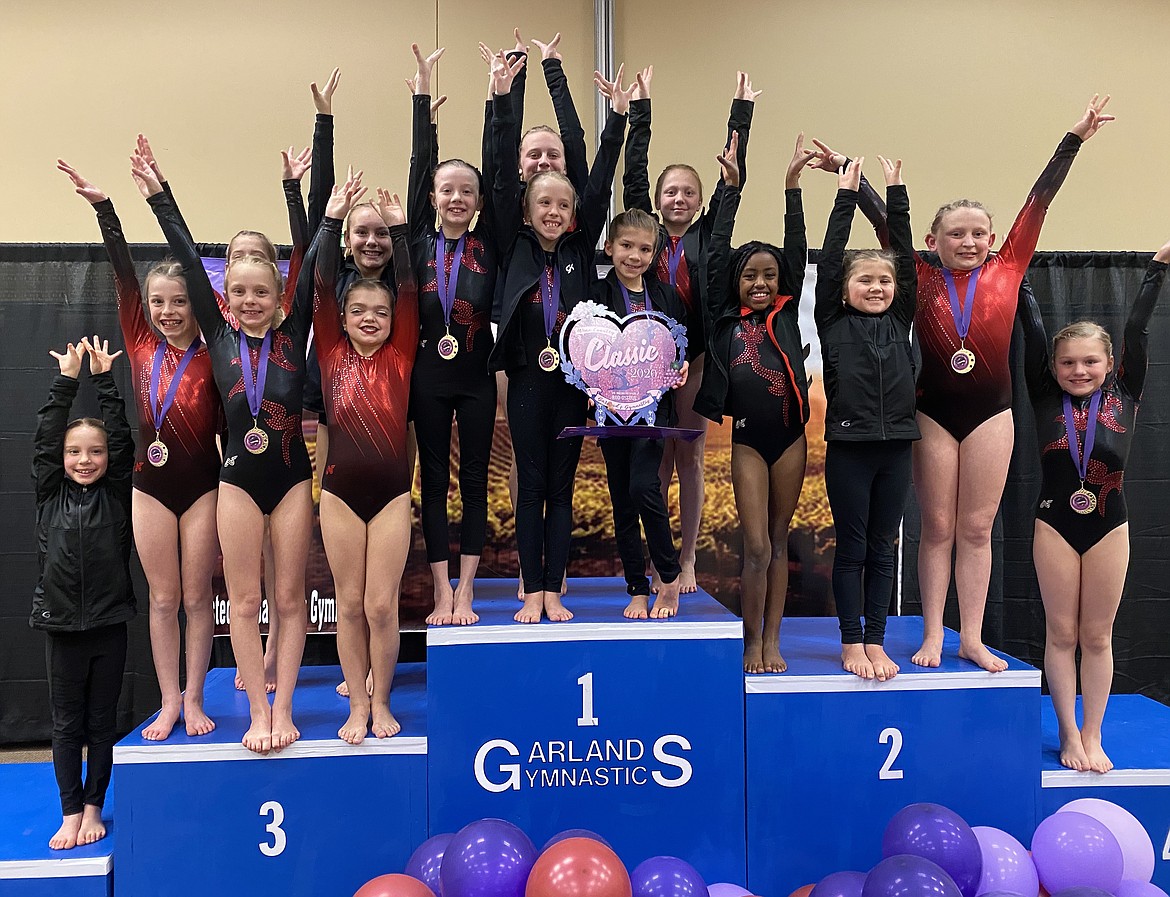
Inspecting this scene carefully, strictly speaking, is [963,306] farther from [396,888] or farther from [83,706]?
[83,706]

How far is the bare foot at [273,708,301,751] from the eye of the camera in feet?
9.63

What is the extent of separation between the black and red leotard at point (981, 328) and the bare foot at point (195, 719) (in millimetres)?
2900

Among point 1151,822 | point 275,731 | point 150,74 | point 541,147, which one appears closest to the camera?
point 275,731

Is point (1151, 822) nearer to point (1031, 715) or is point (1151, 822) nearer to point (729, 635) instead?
point (1031, 715)

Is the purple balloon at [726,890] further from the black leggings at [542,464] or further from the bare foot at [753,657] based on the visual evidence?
the black leggings at [542,464]

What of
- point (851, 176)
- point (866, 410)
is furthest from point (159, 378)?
point (851, 176)

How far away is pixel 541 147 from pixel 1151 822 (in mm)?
3455

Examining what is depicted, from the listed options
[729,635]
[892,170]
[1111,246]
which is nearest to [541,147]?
[892,170]

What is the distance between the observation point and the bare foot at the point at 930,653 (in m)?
3.25

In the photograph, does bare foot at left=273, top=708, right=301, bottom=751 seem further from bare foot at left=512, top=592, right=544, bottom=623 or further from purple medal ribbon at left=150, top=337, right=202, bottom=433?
purple medal ribbon at left=150, top=337, right=202, bottom=433

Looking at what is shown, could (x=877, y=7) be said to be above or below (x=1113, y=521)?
above

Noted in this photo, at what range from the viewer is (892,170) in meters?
3.31

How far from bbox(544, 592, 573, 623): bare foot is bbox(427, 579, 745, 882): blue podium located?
0.47ft

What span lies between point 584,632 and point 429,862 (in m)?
0.86
